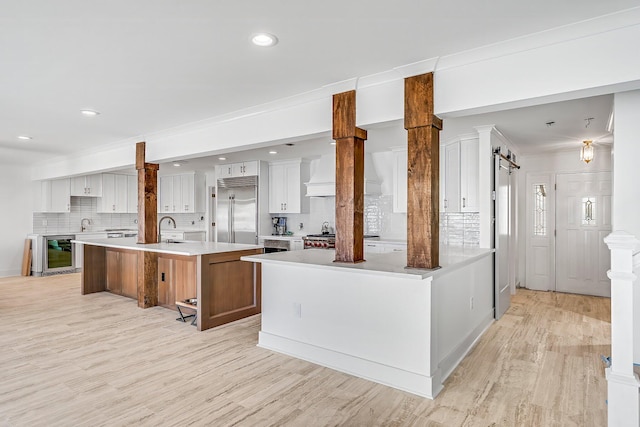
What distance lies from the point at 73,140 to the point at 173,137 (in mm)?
1796

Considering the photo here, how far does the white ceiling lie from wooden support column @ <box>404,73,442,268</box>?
0.82ft

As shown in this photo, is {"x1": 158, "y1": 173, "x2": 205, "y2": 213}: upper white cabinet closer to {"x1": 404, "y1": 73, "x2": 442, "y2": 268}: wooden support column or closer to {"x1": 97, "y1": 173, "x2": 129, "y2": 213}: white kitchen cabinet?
{"x1": 97, "y1": 173, "x2": 129, "y2": 213}: white kitchen cabinet

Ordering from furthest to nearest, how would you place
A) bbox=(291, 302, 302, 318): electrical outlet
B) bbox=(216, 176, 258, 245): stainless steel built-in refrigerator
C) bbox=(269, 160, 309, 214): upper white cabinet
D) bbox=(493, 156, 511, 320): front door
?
bbox=(216, 176, 258, 245): stainless steel built-in refrigerator, bbox=(269, 160, 309, 214): upper white cabinet, bbox=(493, 156, 511, 320): front door, bbox=(291, 302, 302, 318): electrical outlet

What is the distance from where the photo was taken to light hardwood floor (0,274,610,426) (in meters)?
2.35

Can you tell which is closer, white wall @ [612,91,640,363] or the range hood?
white wall @ [612,91,640,363]

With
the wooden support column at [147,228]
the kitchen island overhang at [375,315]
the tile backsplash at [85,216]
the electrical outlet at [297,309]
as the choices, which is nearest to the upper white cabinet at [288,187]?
the wooden support column at [147,228]

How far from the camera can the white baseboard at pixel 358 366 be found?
2.62m

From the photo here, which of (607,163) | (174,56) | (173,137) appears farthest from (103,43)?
(607,163)

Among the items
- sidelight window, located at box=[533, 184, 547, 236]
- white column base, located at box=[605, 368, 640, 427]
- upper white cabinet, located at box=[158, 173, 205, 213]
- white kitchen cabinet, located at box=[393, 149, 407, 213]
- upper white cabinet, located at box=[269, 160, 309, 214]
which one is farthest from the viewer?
upper white cabinet, located at box=[158, 173, 205, 213]

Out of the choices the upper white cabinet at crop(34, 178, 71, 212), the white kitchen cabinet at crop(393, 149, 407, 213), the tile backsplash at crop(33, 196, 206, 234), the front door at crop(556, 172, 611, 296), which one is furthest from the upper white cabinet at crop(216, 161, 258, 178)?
the front door at crop(556, 172, 611, 296)

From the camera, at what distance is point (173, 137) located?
482 cm

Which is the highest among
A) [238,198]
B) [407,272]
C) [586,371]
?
[238,198]

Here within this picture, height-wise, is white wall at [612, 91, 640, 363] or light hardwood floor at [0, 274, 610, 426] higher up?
white wall at [612, 91, 640, 363]

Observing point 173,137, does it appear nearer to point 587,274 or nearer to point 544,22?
point 544,22
